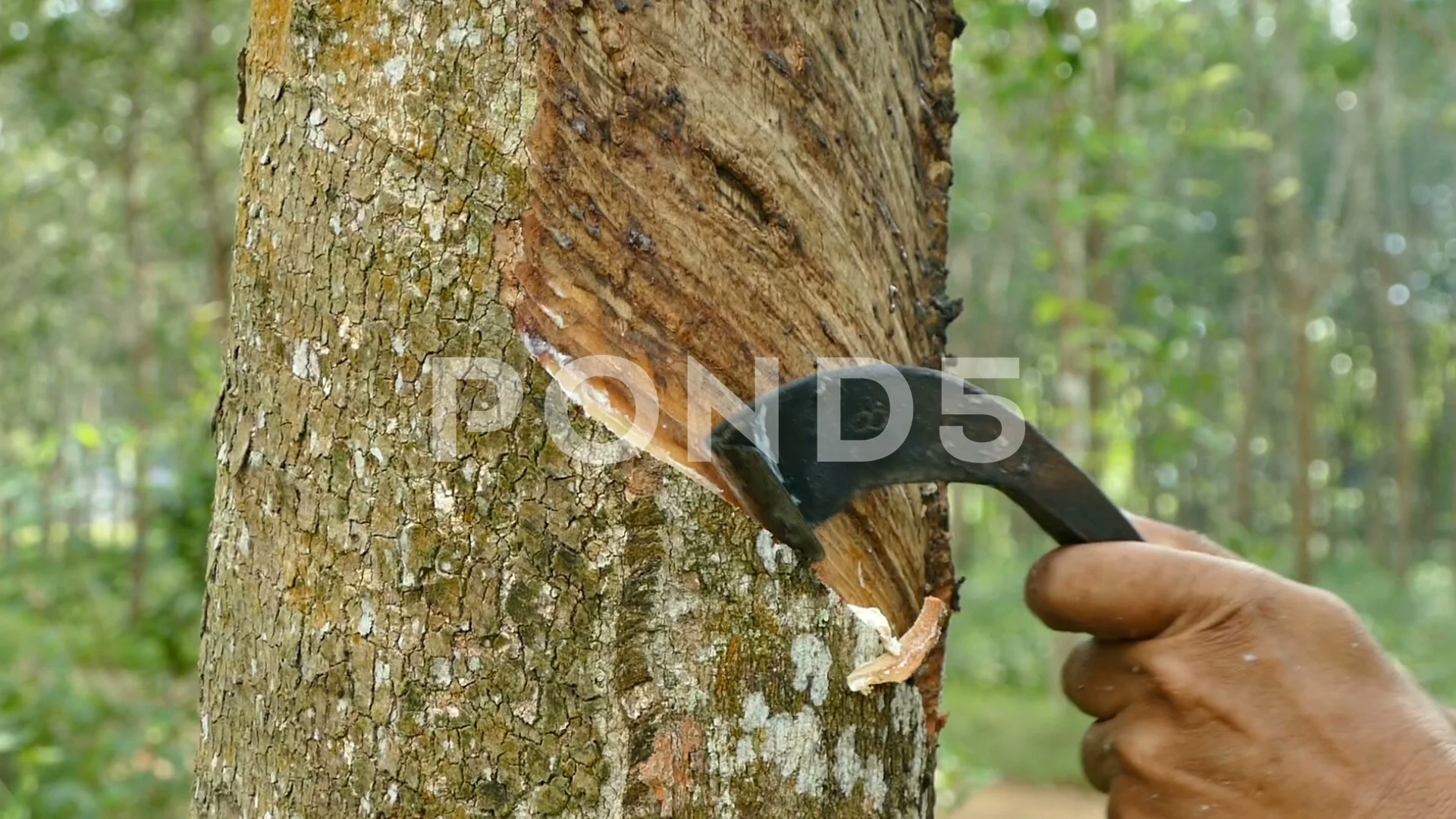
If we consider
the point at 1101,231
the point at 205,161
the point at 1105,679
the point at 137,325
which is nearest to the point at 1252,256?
the point at 1101,231

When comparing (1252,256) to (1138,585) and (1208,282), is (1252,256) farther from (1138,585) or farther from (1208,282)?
(1138,585)

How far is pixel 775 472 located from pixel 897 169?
48 centimetres

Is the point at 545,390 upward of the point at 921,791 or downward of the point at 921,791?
upward

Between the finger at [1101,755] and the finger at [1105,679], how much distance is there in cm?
2

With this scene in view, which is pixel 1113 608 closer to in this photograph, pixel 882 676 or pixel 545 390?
pixel 882 676

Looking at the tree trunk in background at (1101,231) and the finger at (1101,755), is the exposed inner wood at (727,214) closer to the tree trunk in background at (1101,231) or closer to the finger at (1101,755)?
the finger at (1101,755)

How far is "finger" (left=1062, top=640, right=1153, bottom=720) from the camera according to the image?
4.03 ft

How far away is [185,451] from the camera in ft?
18.4

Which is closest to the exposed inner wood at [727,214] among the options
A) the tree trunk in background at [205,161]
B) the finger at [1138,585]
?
the finger at [1138,585]

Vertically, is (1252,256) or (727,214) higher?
(1252,256)

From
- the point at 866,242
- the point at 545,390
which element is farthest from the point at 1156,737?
the point at 545,390

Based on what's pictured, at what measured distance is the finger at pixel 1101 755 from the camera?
1246mm

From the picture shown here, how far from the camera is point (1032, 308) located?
14484mm

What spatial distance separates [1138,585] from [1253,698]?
0.56ft
